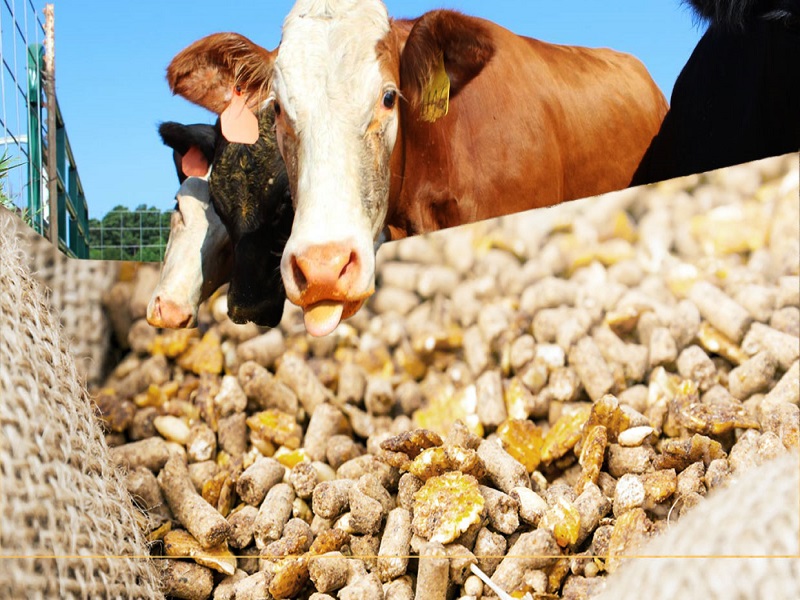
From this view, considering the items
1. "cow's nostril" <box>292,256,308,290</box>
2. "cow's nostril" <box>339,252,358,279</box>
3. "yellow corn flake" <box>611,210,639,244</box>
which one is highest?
"yellow corn flake" <box>611,210,639,244</box>

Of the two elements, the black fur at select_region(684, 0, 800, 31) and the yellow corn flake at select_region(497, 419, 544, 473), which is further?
the black fur at select_region(684, 0, 800, 31)

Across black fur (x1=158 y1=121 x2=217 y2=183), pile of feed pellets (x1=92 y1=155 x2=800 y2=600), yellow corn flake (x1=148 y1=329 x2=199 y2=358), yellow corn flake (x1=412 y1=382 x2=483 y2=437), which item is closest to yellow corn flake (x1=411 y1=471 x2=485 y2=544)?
pile of feed pellets (x1=92 y1=155 x2=800 y2=600)

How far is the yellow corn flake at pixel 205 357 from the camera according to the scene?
950mm

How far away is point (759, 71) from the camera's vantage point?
122 cm

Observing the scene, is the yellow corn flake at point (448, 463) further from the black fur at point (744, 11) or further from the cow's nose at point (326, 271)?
the black fur at point (744, 11)

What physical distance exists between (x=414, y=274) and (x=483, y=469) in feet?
0.76

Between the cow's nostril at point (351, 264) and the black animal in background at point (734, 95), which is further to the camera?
the black animal in background at point (734, 95)

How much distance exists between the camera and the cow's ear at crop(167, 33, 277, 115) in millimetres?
1010

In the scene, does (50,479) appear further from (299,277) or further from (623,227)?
(623,227)

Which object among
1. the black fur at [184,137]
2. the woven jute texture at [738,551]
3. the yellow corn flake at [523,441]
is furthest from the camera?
the black fur at [184,137]

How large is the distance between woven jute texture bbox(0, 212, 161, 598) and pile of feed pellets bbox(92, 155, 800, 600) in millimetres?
100

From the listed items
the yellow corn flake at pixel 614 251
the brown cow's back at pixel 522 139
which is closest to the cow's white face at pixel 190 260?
the brown cow's back at pixel 522 139

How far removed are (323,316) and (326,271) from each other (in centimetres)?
7

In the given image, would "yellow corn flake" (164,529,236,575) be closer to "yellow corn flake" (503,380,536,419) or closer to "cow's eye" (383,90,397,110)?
"yellow corn flake" (503,380,536,419)
